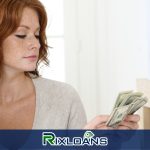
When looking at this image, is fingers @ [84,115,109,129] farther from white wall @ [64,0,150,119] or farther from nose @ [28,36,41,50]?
white wall @ [64,0,150,119]

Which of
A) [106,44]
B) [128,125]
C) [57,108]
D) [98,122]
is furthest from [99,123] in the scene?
[106,44]

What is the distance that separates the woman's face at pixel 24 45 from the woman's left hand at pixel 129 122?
435 mm

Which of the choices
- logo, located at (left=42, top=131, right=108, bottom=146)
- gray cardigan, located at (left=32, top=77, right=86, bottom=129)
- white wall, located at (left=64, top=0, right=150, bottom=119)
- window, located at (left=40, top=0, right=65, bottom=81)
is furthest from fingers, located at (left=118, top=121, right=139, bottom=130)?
window, located at (left=40, top=0, right=65, bottom=81)

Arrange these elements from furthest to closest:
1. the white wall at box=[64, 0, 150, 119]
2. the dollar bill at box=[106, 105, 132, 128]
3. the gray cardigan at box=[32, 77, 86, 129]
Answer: the white wall at box=[64, 0, 150, 119], the gray cardigan at box=[32, 77, 86, 129], the dollar bill at box=[106, 105, 132, 128]

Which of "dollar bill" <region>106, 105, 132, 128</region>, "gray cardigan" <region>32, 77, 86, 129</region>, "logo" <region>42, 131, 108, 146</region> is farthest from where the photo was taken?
"gray cardigan" <region>32, 77, 86, 129</region>

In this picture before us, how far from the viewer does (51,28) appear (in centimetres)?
283

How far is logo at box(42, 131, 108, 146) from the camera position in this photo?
1.52 m

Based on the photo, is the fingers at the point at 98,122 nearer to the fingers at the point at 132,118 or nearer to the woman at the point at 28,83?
the fingers at the point at 132,118

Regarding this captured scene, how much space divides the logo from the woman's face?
0.99 feet

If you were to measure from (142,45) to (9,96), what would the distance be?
1263mm

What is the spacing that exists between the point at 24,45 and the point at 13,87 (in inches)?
9.2

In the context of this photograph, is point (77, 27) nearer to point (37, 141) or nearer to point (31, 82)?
point (31, 82)

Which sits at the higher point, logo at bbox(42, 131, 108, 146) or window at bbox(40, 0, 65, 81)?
window at bbox(40, 0, 65, 81)

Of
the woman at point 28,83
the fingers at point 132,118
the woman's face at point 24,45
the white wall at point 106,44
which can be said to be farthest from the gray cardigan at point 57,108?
the white wall at point 106,44
